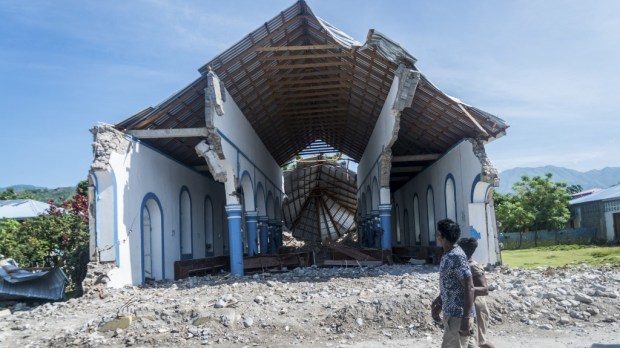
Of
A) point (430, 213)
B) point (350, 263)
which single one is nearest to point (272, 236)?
point (430, 213)

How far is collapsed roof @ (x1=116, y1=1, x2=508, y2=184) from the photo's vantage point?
51.2ft

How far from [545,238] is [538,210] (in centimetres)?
206

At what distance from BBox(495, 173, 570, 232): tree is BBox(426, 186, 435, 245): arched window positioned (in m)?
12.9

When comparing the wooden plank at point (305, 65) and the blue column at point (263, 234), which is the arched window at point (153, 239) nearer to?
the wooden plank at point (305, 65)

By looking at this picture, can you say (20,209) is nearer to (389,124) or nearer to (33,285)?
(33,285)

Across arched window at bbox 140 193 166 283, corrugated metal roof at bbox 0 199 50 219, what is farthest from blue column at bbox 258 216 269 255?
corrugated metal roof at bbox 0 199 50 219

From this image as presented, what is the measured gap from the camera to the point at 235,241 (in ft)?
55.8

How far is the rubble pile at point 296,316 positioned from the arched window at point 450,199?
7785 millimetres

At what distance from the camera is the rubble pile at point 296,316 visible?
895 cm

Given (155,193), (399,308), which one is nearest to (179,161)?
(155,193)

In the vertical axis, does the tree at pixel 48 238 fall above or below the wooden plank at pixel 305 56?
below

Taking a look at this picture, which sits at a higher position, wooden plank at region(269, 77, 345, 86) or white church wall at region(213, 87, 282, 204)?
wooden plank at region(269, 77, 345, 86)

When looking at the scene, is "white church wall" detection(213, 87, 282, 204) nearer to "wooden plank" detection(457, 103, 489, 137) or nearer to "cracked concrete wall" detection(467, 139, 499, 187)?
"wooden plank" detection(457, 103, 489, 137)

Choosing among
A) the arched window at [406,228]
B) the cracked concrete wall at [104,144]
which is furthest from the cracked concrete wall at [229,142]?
the arched window at [406,228]
